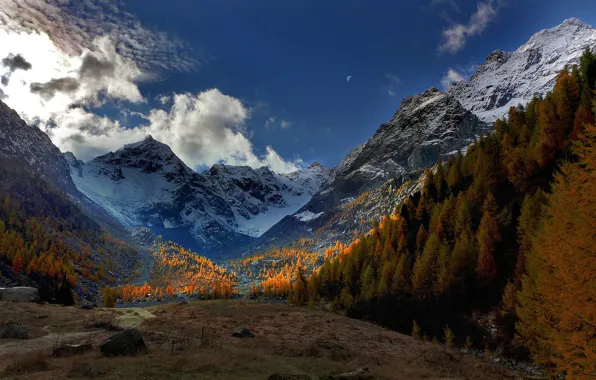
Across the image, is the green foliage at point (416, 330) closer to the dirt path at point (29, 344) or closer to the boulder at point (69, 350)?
the dirt path at point (29, 344)

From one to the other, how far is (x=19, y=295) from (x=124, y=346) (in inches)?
2203

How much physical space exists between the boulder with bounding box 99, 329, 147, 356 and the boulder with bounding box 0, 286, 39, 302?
52.5 meters

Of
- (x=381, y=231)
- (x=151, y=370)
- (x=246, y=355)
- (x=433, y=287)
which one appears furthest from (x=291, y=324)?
(x=381, y=231)

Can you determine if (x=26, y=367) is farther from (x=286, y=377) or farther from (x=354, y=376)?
(x=354, y=376)

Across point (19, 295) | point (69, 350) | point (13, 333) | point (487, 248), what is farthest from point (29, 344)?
point (487, 248)

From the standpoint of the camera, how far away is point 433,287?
70125 mm

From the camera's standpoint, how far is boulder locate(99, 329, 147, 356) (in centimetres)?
1956

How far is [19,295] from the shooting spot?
5928 cm

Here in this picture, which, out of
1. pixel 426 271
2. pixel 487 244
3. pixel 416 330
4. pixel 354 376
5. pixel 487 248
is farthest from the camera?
pixel 426 271

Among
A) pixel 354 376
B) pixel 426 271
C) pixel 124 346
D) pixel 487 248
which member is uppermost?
pixel 487 248

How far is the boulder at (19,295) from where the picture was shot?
57.7 metres

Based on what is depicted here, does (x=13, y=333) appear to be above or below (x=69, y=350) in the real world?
below

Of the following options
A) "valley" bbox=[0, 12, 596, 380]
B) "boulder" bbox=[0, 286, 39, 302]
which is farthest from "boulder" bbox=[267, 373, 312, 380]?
"boulder" bbox=[0, 286, 39, 302]

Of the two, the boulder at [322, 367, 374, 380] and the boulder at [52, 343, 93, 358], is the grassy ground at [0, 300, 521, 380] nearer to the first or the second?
the boulder at [52, 343, 93, 358]
